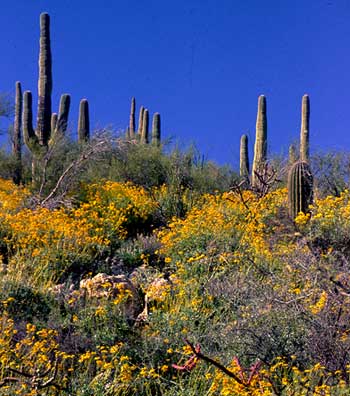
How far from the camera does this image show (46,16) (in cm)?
1591

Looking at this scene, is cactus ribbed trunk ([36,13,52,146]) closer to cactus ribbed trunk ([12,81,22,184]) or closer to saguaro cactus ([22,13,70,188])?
saguaro cactus ([22,13,70,188])

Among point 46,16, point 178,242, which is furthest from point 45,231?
point 46,16

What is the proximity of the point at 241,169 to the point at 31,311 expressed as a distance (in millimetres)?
13145

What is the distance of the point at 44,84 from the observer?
1566 centimetres

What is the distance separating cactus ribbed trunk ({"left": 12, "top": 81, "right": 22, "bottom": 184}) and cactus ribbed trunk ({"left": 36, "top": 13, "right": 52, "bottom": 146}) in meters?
2.09

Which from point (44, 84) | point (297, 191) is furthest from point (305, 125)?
point (297, 191)

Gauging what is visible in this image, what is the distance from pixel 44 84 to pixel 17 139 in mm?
3878

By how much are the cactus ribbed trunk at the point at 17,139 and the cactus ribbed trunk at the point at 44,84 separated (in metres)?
2.09

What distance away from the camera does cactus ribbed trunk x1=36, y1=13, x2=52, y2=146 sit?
15359mm

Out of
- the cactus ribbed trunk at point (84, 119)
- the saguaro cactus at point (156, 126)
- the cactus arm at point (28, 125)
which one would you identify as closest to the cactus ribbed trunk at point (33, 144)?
the cactus arm at point (28, 125)

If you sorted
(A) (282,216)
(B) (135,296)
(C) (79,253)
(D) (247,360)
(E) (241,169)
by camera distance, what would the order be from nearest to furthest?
(D) (247,360), (B) (135,296), (C) (79,253), (A) (282,216), (E) (241,169)

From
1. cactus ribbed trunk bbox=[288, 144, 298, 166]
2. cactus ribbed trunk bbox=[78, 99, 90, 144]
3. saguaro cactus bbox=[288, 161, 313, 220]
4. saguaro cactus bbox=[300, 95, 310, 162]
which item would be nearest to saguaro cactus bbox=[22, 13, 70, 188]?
cactus ribbed trunk bbox=[78, 99, 90, 144]

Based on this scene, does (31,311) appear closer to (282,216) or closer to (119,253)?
(119,253)

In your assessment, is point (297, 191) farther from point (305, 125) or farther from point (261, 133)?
point (305, 125)
